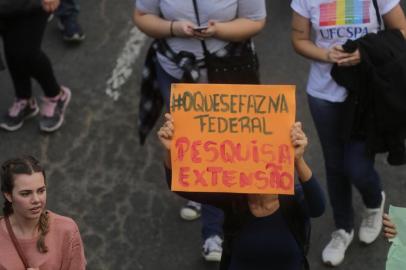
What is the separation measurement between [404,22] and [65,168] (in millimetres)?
2374

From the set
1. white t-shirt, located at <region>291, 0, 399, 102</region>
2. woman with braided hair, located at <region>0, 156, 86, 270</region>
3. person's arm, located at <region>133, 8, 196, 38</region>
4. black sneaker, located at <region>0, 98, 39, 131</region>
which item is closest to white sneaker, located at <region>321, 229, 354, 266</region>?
white t-shirt, located at <region>291, 0, 399, 102</region>

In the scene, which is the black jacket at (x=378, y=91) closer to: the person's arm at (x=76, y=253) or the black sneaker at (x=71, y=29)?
the person's arm at (x=76, y=253)

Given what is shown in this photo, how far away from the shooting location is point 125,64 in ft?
19.5

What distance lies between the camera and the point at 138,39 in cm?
616

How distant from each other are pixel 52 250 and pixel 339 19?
167cm

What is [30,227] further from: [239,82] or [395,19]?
[395,19]

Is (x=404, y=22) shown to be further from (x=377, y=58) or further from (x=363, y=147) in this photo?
(x=363, y=147)

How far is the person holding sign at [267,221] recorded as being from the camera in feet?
10.8

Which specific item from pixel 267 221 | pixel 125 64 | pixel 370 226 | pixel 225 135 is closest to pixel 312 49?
pixel 225 135

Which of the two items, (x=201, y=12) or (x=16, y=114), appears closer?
(x=201, y=12)

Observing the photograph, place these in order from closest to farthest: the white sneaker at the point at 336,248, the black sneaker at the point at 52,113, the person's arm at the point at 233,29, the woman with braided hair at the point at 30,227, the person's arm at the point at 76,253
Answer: the woman with braided hair at the point at 30,227
the person's arm at the point at 76,253
the person's arm at the point at 233,29
the white sneaker at the point at 336,248
the black sneaker at the point at 52,113

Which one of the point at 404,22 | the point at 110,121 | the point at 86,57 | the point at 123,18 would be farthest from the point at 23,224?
the point at 123,18

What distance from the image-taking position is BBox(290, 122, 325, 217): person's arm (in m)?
3.17

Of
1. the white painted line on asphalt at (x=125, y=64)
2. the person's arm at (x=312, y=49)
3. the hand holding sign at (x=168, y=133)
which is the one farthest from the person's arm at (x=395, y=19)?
the white painted line on asphalt at (x=125, y=64)
